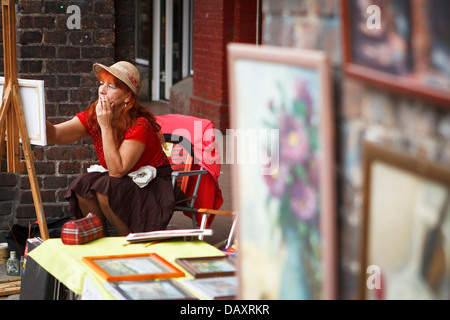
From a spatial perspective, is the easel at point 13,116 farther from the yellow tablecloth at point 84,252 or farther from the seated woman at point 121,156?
the yellow tablecloth at point 84,252

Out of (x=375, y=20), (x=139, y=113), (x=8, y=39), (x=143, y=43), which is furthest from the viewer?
(x=143, y=43)

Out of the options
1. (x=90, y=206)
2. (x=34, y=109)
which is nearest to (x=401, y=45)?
(x=34, y=109)

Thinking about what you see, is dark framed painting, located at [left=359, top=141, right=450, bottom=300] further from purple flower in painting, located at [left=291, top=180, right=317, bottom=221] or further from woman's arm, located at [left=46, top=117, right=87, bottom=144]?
woman's arm, located at [left=46, top=117, right=87, bottom=144]

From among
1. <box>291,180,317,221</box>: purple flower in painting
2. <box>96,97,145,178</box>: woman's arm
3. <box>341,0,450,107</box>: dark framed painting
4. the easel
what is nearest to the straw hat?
<box>96,97,145,178</box>: woman's arm

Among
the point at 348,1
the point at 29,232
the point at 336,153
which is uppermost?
the point at 348,1

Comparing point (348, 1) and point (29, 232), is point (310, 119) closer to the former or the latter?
point (348, 1)

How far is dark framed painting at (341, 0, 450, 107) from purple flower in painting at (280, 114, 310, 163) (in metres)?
0.22

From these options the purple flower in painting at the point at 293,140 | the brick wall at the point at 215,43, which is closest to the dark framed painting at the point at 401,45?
the purple flower in painting at the point at 293,140

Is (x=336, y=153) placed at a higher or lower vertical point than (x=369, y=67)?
lower

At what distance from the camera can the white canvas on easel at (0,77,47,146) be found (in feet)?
13.8
